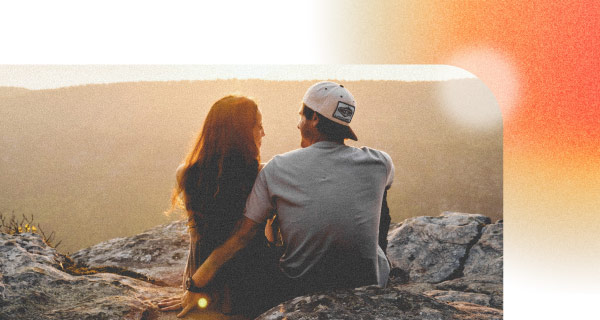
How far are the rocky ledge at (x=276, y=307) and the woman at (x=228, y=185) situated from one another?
34 centimetres

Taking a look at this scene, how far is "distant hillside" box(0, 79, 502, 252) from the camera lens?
534cm

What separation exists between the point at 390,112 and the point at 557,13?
352 cm

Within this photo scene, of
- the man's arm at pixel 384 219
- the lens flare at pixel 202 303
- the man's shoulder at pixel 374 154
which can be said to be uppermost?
the man's shoulder at pixel 374 154

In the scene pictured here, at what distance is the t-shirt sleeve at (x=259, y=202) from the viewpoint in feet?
6.37

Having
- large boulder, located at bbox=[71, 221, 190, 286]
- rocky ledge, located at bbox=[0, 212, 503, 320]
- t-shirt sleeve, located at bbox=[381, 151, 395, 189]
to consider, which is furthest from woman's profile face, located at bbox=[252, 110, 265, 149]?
large boulder, located at bbox=[71, 221, 190, 286]

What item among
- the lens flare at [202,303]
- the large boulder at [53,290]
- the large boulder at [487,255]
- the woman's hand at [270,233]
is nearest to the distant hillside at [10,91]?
the large boulder at [53,290]

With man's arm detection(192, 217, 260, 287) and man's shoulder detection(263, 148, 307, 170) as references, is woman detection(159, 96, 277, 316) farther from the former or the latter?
man's shoulder detection(263, 148, 307, 170)

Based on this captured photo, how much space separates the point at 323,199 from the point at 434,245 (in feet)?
8.26

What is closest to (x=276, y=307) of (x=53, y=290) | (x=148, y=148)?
(x=53, y=290)

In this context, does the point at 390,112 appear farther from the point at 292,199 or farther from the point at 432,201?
the point at 292,199

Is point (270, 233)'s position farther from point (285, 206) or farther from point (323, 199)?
point (323, 199)

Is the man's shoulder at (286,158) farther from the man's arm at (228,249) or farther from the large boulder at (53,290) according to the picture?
the large boulder at (53,290)

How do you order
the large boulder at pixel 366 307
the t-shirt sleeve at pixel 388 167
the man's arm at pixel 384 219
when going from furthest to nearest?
the man's arm at pixel 384 219
the t-shirt sleeve at pixel 388 167
the large boulder at pixel 366 307

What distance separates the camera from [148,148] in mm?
6355
